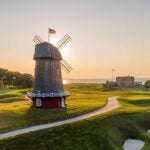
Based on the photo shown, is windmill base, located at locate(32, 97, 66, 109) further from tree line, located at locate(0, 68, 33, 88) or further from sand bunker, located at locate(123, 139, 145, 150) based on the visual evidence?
Answer: tree line, located at locate(0, 68, 33, 88)

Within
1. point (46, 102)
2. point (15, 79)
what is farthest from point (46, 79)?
point (15, 79)

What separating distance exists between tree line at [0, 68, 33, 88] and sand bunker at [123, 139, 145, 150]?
85201mm

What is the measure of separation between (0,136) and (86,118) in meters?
12.3

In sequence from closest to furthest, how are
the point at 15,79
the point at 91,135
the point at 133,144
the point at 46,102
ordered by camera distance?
the point at 91,135 → the point at 133,144 → the point at 46,102 → the point at 15,79

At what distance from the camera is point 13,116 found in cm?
4466

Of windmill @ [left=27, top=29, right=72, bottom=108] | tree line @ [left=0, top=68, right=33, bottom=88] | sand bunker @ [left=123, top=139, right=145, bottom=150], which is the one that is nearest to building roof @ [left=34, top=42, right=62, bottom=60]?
windmill @ [left=27, top=29, right=72, bottom=108]

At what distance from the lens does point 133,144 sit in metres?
39.2

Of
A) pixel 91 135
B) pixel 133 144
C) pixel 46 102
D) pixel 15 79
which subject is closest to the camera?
pixel 91 135

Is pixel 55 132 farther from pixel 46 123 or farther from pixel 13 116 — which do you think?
pixel 13 116

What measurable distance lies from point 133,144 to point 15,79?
3801 inches

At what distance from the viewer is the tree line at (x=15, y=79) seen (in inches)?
4850

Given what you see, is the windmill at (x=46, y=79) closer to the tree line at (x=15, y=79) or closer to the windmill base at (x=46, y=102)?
the windmill base at (x=46, y=102)

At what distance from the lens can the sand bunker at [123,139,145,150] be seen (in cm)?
3796

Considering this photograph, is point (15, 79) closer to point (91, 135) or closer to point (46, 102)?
point (46, 102)
